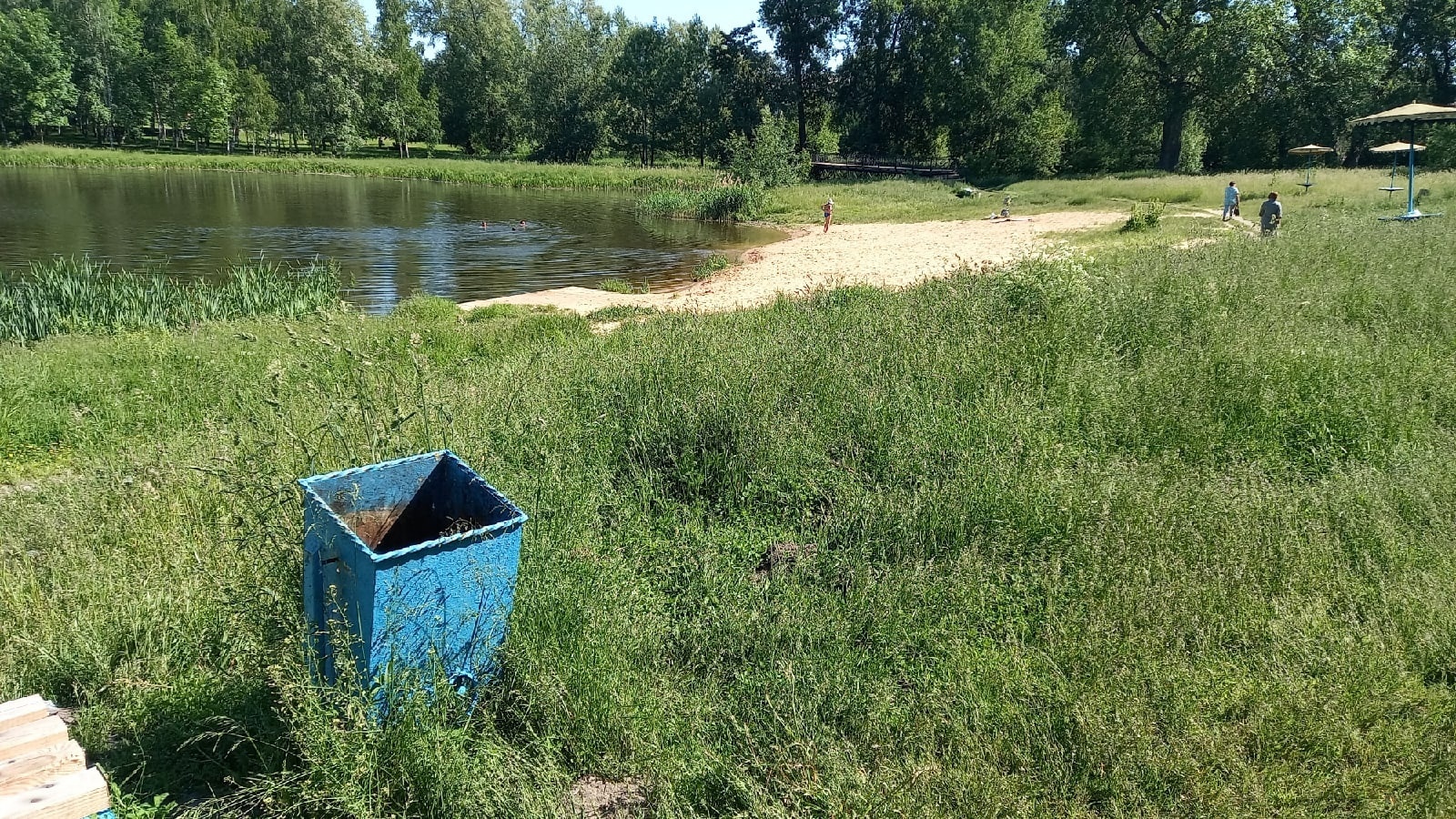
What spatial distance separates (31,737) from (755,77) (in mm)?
69227

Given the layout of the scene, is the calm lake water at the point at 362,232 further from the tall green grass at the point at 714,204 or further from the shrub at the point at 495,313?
the shrub at the point at 495,313

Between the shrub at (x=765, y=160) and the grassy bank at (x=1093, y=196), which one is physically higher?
the shrub at (x=765, y=160)

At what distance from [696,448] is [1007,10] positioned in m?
57.9

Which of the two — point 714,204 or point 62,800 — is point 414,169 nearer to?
point 714,204

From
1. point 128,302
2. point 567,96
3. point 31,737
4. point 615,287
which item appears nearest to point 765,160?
point 615,287

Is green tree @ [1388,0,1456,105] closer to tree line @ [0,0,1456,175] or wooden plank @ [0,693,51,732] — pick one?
tree line @ [0,0,1456,175]

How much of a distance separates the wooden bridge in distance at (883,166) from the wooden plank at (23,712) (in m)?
53.7

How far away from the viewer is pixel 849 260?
23.4 metres

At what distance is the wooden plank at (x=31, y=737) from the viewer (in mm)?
3014

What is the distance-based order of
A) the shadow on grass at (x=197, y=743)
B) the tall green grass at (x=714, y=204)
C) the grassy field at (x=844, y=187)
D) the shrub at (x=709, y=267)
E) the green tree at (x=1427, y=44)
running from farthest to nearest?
the green tree at (x=1427, y=44), the tall green grass at (x=714, y=204), the grassy field at (x=844, y=187), the shrub at (x=709, y=267), the shadow on grass at (x=197, y=743)

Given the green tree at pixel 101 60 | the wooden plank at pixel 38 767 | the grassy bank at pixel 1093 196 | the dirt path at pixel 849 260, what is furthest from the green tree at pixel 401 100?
the wooden plank at pixel 38 767

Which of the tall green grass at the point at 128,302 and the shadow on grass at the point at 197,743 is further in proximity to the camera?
Result: the tall green grass at the point at 128,302

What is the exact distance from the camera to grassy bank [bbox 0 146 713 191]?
53.8 m

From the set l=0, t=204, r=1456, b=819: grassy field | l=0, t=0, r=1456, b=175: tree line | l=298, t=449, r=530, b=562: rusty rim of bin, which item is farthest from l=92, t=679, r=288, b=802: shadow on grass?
l=0, t=0, r=1456, b=175: tree line
